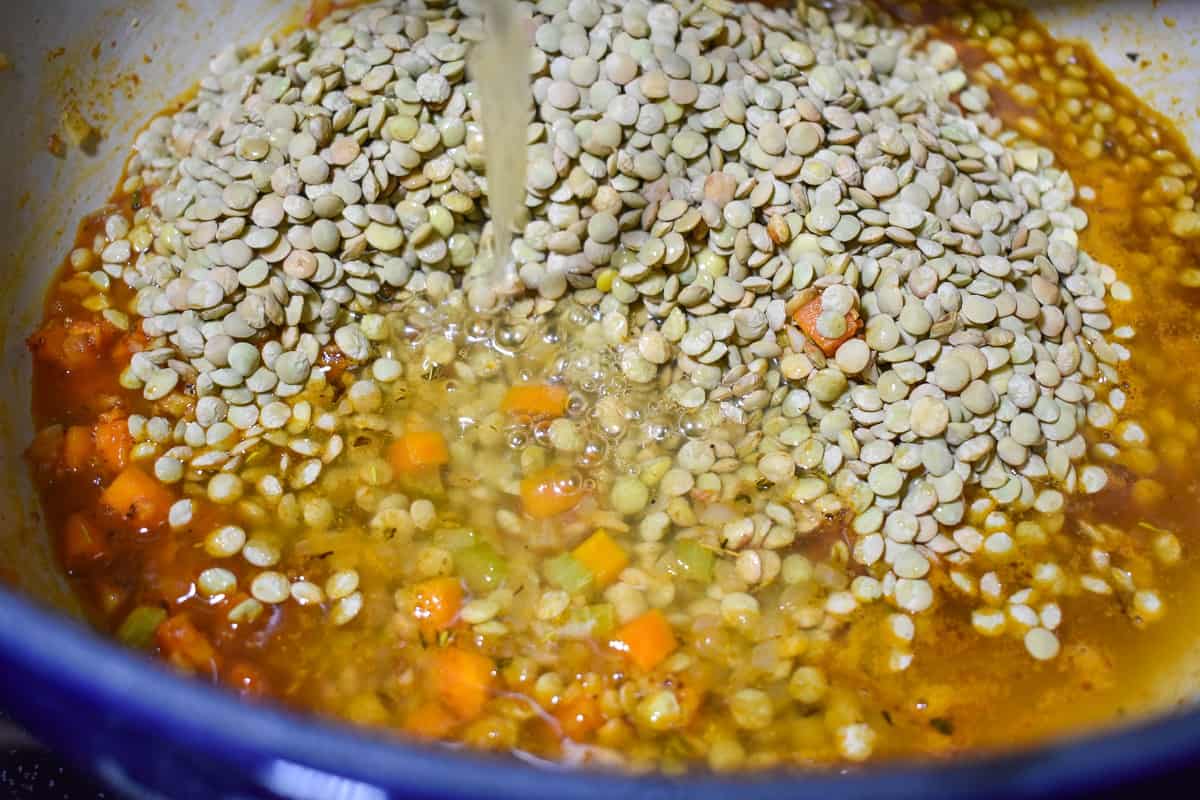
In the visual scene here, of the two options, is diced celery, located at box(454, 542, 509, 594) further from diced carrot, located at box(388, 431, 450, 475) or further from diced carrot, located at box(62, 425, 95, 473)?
diced carrot, located at box(62, 425, 95, 473)

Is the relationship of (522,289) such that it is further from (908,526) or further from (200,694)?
(200,694)

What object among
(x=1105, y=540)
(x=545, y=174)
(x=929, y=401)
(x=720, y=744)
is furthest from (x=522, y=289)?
(x=1105, y=540)

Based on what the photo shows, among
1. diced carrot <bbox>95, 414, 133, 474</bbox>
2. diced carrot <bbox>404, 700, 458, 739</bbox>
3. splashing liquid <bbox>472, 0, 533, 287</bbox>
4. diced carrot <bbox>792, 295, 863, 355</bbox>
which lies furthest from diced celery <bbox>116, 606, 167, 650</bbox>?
diced carrot <bbox>792, 295, 863, 355</bbox>

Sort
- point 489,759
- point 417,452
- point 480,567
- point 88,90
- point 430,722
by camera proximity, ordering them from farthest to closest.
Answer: point 88,90 < point 417,452 < point 480,567 < point 430,722 < point 489,759

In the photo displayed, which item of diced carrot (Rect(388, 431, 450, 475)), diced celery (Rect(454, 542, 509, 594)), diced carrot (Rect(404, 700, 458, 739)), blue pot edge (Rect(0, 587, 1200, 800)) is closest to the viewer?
blue pot edge (Rect(0, 587, 1200, 800))

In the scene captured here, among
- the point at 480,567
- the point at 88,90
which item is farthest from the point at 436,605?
the point at 88,90

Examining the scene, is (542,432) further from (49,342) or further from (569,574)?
(49,342)
